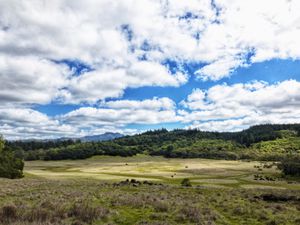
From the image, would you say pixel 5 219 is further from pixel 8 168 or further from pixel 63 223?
pixel 8 168

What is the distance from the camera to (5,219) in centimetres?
1886

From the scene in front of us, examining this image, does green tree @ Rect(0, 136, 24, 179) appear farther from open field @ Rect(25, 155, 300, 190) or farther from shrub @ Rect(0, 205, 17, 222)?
shrub @ Rect(0, 205, 17, 222)

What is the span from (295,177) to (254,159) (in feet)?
319

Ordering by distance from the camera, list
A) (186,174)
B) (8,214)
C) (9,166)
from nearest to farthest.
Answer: (8,214)
(9,166)
(186,174)

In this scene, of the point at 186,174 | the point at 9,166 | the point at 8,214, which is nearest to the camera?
the point at 8,214

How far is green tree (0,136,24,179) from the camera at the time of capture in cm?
7800

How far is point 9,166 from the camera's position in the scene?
7981cm

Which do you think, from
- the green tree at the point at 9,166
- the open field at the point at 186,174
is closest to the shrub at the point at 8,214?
the open field at the point at 186,174

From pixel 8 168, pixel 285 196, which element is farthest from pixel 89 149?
pixel 285 196

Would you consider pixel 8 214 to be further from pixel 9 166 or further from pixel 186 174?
pixel 186 174

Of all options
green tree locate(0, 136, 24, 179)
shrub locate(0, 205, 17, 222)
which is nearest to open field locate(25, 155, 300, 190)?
green tree locate(0, 136, 24, 179)

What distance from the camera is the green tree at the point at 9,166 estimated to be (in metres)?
78.0

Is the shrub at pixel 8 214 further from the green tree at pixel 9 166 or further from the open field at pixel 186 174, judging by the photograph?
the green tree at pixel 9 166

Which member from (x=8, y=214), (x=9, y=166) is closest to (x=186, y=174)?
(x=9, y=166)
